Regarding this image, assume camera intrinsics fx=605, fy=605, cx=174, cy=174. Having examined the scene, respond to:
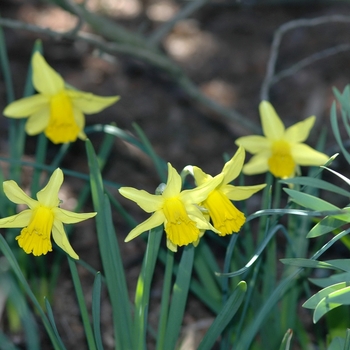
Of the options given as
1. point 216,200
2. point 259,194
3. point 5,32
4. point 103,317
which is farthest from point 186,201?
point 5,32

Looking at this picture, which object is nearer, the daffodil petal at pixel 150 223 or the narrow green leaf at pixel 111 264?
the daffodil petal at pixel 150 223

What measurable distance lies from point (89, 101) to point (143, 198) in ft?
2.74

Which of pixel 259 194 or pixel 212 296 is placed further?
pixel 259 194

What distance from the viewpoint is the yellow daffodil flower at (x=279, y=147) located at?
2.14m

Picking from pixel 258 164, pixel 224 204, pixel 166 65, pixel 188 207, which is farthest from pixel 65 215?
pixel 166 65

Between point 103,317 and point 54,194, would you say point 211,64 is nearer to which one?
point 103,317

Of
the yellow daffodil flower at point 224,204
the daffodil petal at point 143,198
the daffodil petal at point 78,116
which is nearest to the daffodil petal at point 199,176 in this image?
the yellow daffodil flower at point 224,204

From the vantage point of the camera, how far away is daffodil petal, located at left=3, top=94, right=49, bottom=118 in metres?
2.31

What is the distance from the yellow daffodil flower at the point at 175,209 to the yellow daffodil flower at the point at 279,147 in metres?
0.55

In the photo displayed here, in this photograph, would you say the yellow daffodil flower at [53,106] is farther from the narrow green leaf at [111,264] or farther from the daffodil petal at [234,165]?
the daffodil petal at [234,165]

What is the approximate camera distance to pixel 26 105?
233cm

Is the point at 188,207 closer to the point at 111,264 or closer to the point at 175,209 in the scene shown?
the point at 175,209

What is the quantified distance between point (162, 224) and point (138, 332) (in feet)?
1.05

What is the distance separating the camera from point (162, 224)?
1761 mm
